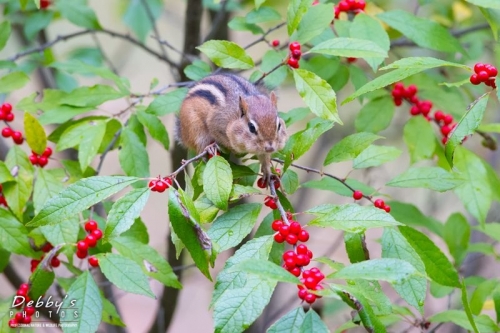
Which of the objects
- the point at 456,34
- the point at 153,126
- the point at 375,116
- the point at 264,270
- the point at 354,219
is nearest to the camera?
the point at 264,270

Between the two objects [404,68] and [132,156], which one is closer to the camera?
[404,68]

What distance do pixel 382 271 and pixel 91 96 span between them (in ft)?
4.17

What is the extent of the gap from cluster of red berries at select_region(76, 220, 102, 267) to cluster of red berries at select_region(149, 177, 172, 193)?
0.41 m

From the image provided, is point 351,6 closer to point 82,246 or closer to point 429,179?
point 429,179

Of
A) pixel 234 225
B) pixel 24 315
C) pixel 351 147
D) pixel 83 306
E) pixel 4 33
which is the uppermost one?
pixel 4 33

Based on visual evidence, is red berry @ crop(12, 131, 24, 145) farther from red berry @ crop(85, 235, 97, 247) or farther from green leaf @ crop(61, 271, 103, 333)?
green leaf @ crop(61, 271, 103, 333)

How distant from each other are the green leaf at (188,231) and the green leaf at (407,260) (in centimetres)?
47

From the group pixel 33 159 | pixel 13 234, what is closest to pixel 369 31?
pixel 33 159

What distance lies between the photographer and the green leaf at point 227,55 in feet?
6.28

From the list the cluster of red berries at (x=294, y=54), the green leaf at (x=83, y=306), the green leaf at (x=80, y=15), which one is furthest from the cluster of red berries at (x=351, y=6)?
the green leaf at (x=83, y=306)

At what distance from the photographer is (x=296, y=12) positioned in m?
1.94

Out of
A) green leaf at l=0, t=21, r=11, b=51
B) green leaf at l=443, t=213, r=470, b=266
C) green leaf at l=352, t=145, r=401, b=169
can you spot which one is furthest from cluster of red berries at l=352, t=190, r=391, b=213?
green leaf at l=0, t=21, r=11, b=51

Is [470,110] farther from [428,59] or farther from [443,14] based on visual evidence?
[443,14]

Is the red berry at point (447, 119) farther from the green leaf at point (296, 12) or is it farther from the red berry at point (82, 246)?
the red berry at point (82, 246)
